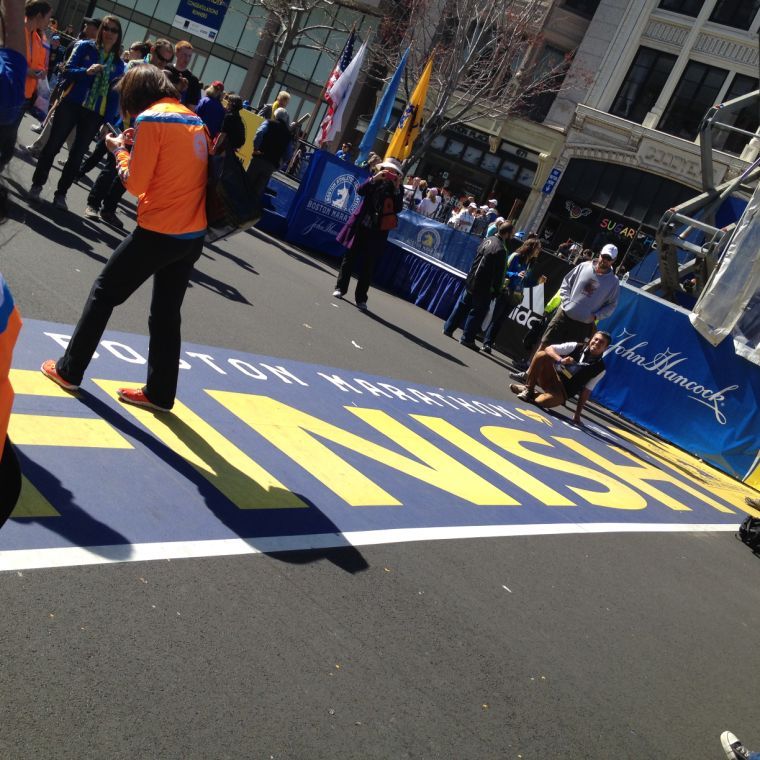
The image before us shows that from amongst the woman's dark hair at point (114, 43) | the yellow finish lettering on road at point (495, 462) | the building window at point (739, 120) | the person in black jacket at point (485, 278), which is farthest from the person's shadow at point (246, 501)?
the building window at point (739, 120)

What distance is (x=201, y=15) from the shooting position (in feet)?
96.2

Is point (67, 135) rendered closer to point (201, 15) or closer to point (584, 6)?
point (201, 15)

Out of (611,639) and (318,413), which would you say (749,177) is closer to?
(318,413)

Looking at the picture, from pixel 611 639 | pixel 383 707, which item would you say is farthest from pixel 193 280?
pixel 383 707

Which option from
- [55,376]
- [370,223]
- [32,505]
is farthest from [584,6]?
[32,505]

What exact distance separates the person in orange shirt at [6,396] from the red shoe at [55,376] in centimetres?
336

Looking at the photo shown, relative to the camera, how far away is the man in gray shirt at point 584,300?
12984mm

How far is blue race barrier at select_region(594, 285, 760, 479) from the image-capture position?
43.9 feet

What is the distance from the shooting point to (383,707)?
154 inches

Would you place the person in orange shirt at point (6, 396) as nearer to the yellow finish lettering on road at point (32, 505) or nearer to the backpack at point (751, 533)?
the yellow finish lettering on road at point (32, 505)

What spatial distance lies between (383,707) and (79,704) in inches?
49.9

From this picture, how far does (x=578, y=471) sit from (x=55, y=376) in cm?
561

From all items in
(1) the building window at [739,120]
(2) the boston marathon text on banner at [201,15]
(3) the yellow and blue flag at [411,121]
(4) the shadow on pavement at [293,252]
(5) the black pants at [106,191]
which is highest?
(1) the building window at [739,120]

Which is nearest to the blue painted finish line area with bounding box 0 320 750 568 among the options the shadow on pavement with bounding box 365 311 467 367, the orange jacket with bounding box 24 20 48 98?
the shadow on pavement with bounding box 365 311 467 367
